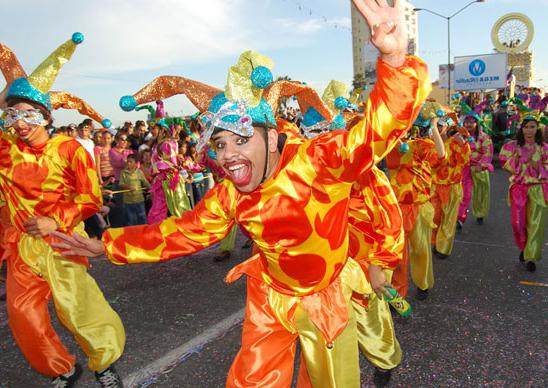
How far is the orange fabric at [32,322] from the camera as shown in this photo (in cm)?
281

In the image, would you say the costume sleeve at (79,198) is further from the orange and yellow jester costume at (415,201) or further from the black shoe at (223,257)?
the black shoe at (223,257)

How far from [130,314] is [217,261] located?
167 centimetres

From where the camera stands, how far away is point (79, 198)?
2939mm

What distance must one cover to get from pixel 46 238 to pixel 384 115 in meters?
2.33

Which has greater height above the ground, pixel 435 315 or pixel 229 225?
pixel 229 225

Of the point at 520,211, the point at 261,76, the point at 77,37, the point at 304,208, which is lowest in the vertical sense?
the point at 520,211

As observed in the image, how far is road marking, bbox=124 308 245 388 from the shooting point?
3031 millimetres

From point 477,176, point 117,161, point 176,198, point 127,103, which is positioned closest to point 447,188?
point 477,176

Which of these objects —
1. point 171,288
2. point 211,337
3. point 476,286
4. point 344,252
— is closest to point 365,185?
point 344,252

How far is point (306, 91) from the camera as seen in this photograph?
2729mm

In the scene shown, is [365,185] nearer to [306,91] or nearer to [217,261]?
[306,91]

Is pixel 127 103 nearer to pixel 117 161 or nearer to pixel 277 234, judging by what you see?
pixel 277 234

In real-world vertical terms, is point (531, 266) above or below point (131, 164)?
below

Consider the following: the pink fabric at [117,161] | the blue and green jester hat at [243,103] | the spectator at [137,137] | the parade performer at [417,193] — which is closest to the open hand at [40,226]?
the blue and green jester hat at [243,103]
